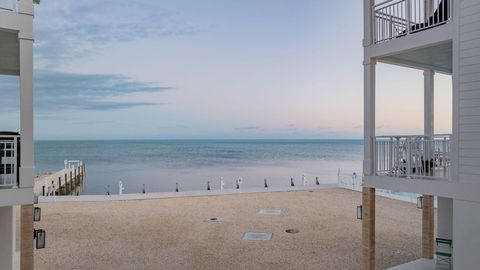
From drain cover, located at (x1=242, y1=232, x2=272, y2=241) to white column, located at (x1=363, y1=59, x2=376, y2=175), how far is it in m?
4.78

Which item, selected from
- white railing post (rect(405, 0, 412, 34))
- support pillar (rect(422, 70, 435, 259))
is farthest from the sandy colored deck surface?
white railing post (rect(405, 0, 412, 34))

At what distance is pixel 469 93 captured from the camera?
6.32 m

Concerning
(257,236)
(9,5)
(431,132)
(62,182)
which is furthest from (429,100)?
(62,182)

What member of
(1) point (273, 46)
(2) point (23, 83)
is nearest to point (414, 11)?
(2) point (23, 83)

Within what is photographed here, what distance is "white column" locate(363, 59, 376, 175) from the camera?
7.93 metres

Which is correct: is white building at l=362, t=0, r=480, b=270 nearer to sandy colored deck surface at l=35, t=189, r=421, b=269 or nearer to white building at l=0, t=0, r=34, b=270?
sandy colored deck surface at l=35, t=189, r=421, b=269

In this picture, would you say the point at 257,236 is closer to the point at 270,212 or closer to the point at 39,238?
the point at 270,212

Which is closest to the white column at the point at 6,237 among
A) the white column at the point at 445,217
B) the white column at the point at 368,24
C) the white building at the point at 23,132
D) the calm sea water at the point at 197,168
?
the white building at the point at 23,132

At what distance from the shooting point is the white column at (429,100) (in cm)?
973

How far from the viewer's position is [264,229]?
1284 centimetres

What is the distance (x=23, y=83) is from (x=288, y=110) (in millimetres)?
64819

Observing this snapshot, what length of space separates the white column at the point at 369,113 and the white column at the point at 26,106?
647cm

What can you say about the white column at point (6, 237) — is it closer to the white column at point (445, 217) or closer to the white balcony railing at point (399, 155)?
the white balcony railing at point (399, 155)

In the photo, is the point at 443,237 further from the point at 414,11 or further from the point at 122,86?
the point at 122,86
